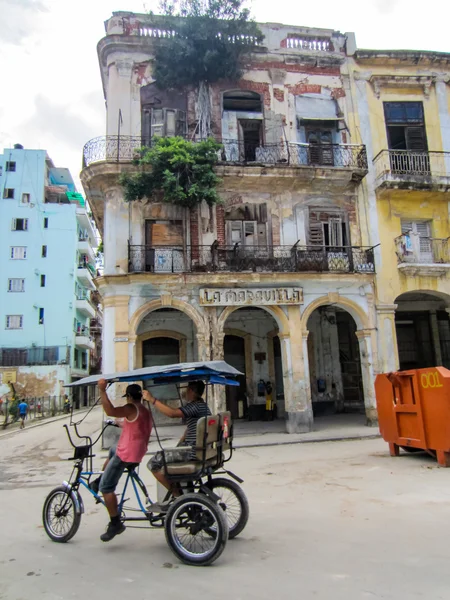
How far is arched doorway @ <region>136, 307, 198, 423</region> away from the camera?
1859 cm

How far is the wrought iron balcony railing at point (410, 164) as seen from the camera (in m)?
17.0

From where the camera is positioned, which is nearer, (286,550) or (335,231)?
A: (286,550)

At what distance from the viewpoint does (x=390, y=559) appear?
4488 mm

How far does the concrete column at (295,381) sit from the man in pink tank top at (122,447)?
1045 cm

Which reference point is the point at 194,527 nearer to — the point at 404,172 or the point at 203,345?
the point at 203,345

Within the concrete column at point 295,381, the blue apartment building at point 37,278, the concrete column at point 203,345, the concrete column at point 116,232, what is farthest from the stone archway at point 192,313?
the blue apartment building at point 37,278

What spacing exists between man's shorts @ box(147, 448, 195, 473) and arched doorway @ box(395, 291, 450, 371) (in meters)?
17.3

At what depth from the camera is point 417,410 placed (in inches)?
373

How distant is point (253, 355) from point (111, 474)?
1446 cm

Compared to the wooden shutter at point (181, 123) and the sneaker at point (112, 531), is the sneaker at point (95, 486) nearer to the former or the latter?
the sneaker at point (112, 531)

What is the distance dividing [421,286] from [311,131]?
276 inches

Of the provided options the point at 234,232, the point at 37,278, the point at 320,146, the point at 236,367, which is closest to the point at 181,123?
the point at 234,232

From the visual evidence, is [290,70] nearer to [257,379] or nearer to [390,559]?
[257,379]

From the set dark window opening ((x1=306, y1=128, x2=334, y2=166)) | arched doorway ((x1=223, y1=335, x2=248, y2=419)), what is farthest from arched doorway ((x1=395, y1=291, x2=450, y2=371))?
dark window opening ((x1=306, y1=128, x2=334, y2=166))
